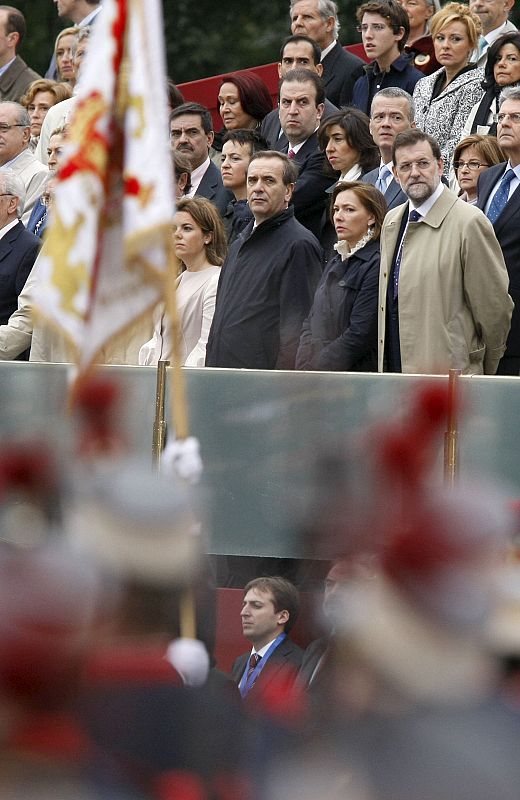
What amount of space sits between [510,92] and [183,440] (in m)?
4.61

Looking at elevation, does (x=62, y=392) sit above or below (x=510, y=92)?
below

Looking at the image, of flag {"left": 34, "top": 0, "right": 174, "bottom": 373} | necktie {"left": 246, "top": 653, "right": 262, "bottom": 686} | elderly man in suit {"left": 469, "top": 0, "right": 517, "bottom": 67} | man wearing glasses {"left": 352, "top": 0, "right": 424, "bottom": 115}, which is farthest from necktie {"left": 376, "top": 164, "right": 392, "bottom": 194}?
flag {"left": 34, "top": 0, "right": 174, "bottom": 373}

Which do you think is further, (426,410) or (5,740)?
(426,410)

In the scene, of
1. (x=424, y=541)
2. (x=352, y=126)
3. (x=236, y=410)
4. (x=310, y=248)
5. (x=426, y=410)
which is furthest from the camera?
(x=352, y=126)

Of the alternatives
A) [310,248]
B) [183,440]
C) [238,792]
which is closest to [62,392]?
[310,248]

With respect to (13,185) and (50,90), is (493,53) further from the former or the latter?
(50,90)

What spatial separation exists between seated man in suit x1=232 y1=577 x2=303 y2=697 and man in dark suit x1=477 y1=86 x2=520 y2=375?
1.40 meters

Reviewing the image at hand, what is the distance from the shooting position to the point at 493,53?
8859mm

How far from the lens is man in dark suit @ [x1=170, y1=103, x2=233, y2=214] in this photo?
9453mm

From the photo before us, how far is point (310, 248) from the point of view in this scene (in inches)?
309

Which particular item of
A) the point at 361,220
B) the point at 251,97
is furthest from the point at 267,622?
the point at 251,97

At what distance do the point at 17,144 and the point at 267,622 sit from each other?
4.17 meters

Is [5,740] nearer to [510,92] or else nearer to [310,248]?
[310,248]

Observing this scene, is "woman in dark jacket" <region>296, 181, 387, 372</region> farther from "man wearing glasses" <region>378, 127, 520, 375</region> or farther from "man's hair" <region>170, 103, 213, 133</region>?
"man's hair" <region>170, 103, 213, 133</region>
